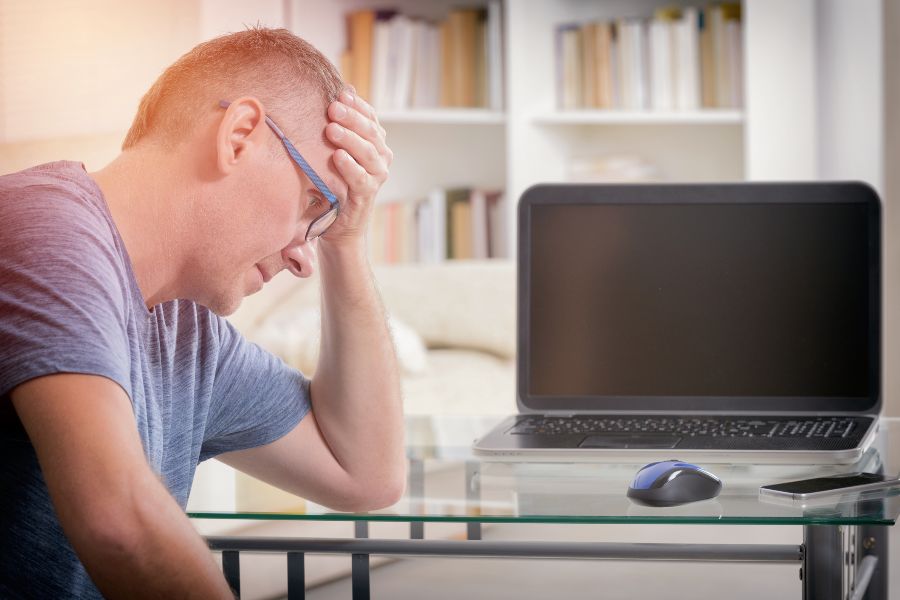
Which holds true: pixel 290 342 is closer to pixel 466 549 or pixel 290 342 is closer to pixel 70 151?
pixel 70 151

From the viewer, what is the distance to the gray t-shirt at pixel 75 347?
79cm

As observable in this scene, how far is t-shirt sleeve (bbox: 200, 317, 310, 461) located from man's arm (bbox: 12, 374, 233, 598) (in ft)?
1.46

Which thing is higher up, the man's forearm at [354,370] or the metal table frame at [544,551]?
the man's forearm at [354,370]

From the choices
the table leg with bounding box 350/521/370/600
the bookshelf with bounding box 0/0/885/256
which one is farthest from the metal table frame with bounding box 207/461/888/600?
the bookshelf with bounding box 0/0/885/256

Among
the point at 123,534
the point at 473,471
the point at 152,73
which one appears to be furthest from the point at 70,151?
the point at 123,534

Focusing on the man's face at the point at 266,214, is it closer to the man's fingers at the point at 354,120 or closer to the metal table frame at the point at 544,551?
the man's fingers at the point at 354,120

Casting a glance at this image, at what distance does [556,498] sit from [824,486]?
0.79 ft

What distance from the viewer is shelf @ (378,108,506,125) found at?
3.90 meters

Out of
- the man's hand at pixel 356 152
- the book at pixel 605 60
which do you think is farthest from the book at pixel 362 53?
the man's hand at pixel 356 152

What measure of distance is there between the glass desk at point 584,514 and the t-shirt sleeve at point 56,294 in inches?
13.0

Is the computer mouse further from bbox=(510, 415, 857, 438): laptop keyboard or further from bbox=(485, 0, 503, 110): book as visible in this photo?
bbox=(485, 0, 503, 110): book

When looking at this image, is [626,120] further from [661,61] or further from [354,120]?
[354,120]

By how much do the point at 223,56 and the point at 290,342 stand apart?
2036mm

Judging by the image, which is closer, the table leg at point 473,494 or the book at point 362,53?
the table leg at point 473,494
